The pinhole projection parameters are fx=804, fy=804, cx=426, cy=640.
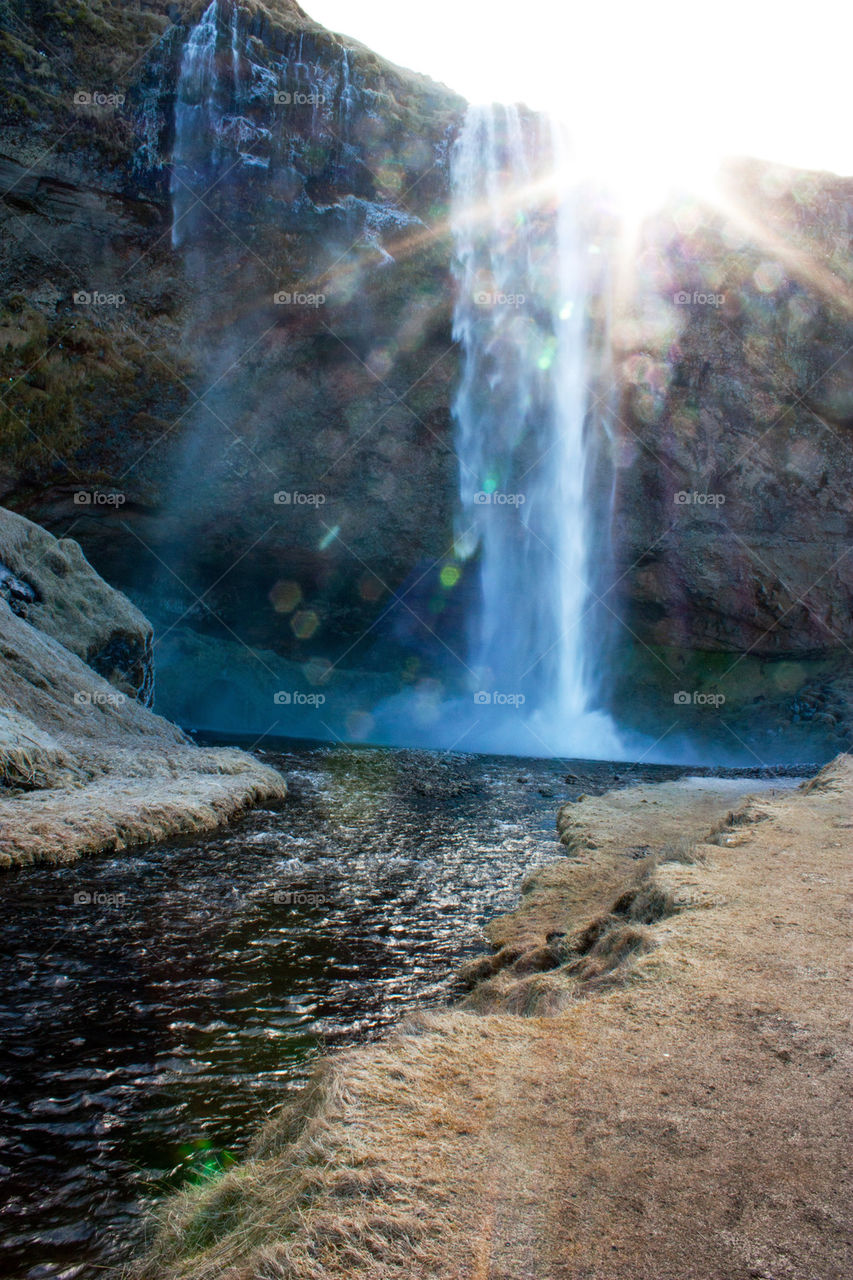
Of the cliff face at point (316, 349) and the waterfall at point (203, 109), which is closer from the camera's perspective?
the waterfall at point (203, 109)

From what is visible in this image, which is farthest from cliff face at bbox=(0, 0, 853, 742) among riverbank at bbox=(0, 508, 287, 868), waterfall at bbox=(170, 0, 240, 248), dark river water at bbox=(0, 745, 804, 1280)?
dark river water at bbox=(0, 745, 804, 1280)

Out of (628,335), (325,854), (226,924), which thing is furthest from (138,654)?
(628,335)

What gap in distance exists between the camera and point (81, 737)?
57.3ft

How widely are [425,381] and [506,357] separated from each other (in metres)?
3.98

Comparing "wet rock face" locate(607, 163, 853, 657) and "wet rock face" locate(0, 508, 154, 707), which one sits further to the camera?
"wet rock face" locate(607, 163, 853, 657)

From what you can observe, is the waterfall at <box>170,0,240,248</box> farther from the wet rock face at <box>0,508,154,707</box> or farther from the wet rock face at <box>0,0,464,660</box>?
the wet rock face at <box>0,508,154,707</box>

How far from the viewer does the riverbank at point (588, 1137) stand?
278cm

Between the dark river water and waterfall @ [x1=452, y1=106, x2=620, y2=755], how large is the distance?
25.9 m

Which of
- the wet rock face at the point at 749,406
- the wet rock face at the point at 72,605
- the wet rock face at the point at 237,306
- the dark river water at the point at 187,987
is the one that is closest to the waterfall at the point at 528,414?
the wet rock face at the point at 237,306

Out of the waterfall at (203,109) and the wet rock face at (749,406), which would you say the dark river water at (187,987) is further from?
the waterfall at (203,109)

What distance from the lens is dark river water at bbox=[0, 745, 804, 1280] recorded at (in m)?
4.62

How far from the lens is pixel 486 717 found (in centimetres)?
4181

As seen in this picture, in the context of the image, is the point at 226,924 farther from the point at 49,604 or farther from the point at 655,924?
the point at 49,604

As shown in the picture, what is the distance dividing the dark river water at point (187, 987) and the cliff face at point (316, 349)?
25.8m
